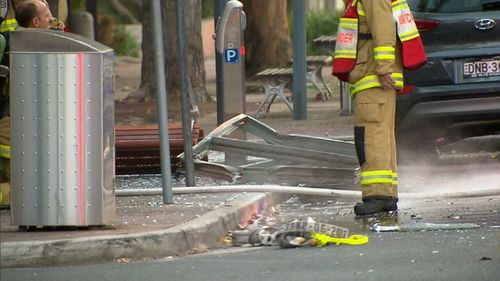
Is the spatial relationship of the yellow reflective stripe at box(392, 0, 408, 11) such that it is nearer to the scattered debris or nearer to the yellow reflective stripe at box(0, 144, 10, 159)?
the scattered debris

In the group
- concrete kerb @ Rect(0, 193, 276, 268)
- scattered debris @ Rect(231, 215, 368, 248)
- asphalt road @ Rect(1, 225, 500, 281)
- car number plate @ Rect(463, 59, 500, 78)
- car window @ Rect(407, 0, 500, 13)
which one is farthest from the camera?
car window @ Rect(407, 0, 500, 13)

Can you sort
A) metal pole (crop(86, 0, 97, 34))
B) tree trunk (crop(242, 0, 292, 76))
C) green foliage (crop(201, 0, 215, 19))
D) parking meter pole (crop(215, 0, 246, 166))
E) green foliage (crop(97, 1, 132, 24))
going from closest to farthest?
parking meter pole (crop(215, 0, 246, 166)), tree trunk (crop(242, 0, 292, 76)), metal pole (crop(86, 0, 97, 34)), green foliage (crop(201, 0, 215, 19)), green foliage (crop(97, 1, 132, 24))

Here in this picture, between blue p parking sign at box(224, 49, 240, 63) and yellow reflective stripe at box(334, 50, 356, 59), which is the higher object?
yellow reflective stripe at box(334, 50, 356, 59)

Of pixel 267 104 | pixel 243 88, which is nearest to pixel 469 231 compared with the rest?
pixel 243 88

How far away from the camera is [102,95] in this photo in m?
8.47

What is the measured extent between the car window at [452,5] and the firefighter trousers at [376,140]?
1.73 meters

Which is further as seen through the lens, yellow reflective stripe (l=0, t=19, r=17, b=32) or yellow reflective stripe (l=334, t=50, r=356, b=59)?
yellow reflective stripe (l=0, t=19, r=17, b=32)

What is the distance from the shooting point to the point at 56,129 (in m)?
8.40

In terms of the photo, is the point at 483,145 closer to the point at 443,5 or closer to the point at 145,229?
the point at 443,5

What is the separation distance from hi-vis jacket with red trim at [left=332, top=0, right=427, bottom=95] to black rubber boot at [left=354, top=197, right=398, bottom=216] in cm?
75

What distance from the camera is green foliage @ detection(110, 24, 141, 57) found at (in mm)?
38875

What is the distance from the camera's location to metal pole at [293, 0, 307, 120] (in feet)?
58.1

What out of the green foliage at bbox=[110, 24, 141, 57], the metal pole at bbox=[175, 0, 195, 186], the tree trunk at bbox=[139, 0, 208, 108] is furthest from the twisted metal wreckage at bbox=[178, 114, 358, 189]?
the green foliage at bbox=[110, 24, 141, 57]

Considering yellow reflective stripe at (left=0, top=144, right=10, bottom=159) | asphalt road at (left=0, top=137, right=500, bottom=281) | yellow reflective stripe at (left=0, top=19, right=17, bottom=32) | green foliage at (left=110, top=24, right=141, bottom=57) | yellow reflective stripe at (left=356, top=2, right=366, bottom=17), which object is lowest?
green foliage at (left=110, top=24, right=141, bottom=57)
